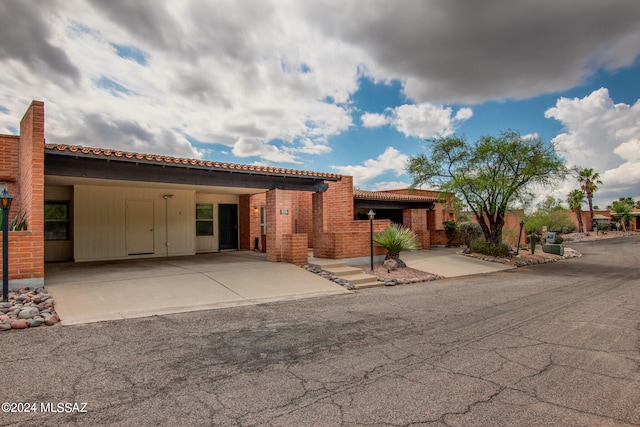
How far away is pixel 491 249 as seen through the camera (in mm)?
16750

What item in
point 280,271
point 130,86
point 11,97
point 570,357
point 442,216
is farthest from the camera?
point 442,216

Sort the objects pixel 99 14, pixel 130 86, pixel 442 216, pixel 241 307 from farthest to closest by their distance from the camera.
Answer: pixel 442 216 → pixel 130 86 → pixel 99 14 → pixel 241 307

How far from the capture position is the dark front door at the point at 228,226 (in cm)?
1550

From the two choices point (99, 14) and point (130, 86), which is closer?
point (99, 14)

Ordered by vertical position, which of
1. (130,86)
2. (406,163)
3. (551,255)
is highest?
(130,86)

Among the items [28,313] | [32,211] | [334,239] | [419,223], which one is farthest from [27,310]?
[419,223]

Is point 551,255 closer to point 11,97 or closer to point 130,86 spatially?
point 130,86

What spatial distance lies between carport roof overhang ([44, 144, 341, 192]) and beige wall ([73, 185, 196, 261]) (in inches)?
153

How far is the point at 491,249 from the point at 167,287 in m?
15.1

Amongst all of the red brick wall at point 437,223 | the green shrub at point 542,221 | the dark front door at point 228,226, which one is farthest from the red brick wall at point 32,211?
the green shrub at point 542,221

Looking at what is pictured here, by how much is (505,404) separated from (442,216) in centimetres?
2075

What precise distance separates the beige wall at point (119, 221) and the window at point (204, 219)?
937mm

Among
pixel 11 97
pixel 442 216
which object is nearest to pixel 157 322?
pixel 11 97

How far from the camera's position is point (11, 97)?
1064 centimetres
